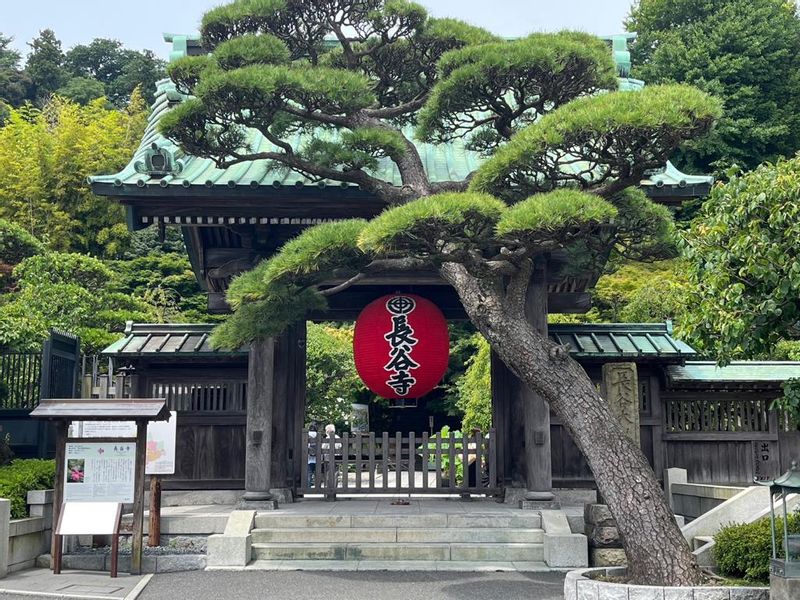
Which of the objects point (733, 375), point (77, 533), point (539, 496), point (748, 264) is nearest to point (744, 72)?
point (733, 375)

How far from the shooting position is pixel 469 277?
861 cm

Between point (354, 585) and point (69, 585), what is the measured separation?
3085mm

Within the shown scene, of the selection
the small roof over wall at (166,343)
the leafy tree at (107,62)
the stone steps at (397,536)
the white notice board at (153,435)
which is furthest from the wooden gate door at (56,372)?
the leafy tree at (107,62)

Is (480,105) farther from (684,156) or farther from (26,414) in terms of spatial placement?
(684,156)

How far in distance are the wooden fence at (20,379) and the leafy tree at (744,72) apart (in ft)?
86.9

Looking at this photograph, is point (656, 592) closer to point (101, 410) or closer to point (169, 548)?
point (169, 548)

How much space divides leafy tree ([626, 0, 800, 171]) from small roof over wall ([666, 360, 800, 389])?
19.7 meters

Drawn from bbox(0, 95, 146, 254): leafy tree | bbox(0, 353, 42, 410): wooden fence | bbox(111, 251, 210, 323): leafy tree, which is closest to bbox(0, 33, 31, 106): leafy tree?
bbox(0, 95, 146, 254): leafy tree

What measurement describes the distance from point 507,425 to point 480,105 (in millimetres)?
5651

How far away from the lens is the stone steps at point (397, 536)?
9727mm

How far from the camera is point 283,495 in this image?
1166 cm

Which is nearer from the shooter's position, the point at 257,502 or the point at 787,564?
the point at 787,564

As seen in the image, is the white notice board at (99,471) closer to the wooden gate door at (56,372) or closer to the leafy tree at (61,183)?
the wooden gate door at (56,372)

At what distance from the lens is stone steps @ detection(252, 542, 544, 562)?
31.1 feet
